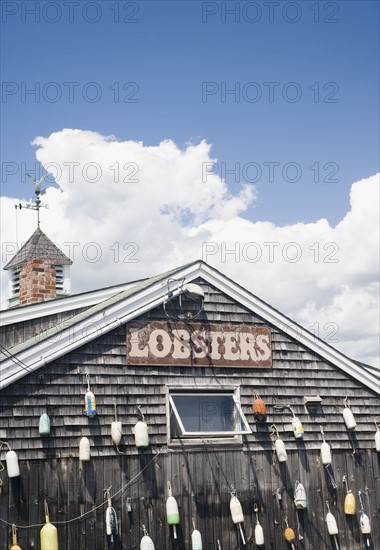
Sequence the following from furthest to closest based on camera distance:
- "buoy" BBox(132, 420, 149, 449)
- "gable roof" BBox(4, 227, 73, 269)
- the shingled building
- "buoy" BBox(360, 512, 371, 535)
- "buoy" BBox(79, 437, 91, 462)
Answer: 1. "gable roof" BBox(4, 227, 73, 269)
2. "buoy" BBox(360, 512, 371, 535)
3. "buoy" BBox(132, 420, 149, 449)
4. "buoy" BBox(79, 437, 91, 462)
5. the shingled building

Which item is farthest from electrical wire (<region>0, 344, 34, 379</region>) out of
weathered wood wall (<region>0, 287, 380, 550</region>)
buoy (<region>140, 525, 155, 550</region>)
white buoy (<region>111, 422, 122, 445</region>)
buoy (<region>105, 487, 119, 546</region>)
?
buoy (<region>140, 525, 155, 550</region>)

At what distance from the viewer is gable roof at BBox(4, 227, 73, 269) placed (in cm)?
2161

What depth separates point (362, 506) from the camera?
53.7 feet

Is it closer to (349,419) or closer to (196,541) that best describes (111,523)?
(196,541)

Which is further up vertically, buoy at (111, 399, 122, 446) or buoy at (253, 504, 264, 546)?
buoy at (111, 399, 122, 446)

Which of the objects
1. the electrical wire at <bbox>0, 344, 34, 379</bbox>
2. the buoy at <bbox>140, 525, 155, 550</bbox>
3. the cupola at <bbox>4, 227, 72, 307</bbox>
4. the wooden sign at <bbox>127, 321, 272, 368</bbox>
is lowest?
the buoy at <bbox>140, 525, 155, 550</bbox>

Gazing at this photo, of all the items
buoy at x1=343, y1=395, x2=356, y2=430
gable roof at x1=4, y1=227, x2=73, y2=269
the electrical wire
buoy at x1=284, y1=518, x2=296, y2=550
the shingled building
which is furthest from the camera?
gable roof at x1=4, y1=227, x2=73, y2=269

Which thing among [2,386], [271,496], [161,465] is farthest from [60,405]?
[271,496]

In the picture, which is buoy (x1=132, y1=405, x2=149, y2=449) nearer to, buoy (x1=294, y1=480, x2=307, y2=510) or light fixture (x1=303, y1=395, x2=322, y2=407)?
buoy (x1=294, y1=480, x2=307, y2=510)

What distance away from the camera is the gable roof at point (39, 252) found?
21609 mm

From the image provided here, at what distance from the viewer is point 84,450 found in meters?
13.8

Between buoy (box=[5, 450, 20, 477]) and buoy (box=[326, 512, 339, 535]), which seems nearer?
buoy (box=[5, 450, 20, 477])

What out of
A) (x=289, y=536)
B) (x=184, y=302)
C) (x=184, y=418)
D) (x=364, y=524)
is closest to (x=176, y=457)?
(x=184, y=418)

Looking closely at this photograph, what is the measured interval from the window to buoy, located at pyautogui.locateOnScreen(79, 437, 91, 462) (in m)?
1.89
